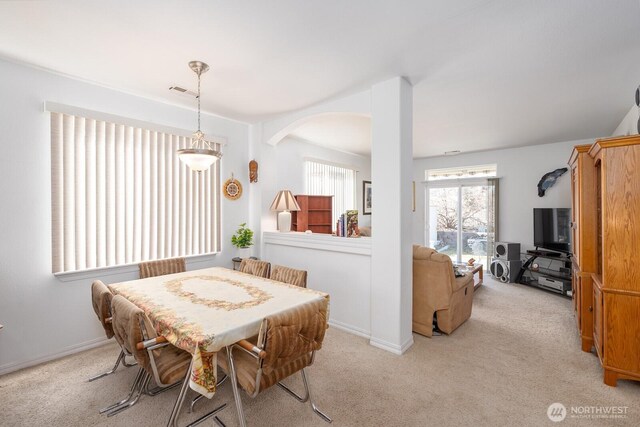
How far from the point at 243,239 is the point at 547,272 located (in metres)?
4.98

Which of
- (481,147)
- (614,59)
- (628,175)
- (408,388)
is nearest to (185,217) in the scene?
(408,388)

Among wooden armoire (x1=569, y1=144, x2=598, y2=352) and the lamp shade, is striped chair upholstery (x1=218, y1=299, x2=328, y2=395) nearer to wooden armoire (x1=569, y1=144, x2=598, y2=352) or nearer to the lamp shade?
the lamp shade

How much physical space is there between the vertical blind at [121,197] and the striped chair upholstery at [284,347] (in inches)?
77.7

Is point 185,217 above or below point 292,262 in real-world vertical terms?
above

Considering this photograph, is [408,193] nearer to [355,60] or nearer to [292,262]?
[355,60]

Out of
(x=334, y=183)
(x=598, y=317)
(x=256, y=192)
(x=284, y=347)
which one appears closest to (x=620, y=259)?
(x=598, y=317)

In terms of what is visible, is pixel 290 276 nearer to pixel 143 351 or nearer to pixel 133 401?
pixel 143 351

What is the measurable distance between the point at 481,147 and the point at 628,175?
390 cm

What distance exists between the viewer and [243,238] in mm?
3877

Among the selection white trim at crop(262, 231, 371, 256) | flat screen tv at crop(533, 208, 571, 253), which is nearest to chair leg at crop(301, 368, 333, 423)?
white trim at crop(262, 231, 371, 256)

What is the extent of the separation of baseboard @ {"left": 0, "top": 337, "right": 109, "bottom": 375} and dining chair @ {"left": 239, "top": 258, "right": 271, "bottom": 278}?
1.57 meters

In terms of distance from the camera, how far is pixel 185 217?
3611mm

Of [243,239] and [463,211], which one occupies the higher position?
[463,211]

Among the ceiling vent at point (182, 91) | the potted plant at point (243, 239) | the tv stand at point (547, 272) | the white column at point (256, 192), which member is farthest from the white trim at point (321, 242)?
the tv stand at point (547, 272)
